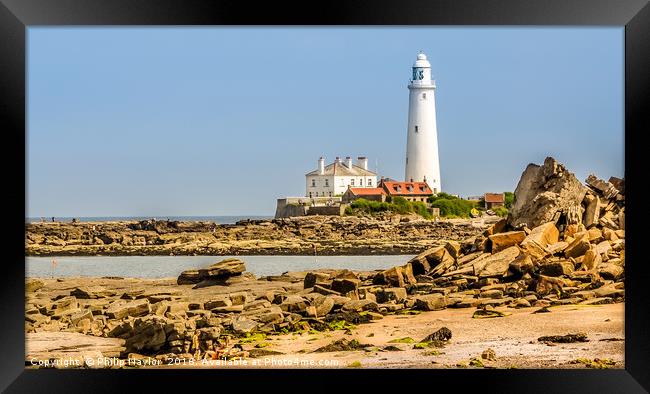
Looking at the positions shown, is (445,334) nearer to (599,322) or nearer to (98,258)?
(599,322)

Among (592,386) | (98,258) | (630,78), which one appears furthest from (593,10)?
(98,258)

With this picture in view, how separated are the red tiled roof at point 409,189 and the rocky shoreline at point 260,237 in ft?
2.58

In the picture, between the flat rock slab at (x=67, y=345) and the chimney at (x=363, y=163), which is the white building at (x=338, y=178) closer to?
the chimney at (x=363, y=163)

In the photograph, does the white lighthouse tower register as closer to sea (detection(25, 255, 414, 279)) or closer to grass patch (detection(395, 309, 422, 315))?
sea (detection(25, 255, 414, 279))

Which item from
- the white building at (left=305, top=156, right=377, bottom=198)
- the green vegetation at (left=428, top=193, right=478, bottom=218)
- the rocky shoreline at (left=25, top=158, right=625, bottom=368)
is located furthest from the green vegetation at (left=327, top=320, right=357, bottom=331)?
the green vegetation at (left=428, top=193, right=478, bottom=218)

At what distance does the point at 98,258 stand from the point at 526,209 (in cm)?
1220

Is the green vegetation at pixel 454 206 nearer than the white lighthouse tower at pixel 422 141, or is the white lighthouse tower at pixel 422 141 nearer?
the green vegetation at pixel 454 206

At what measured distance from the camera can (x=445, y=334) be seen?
8.24 metres

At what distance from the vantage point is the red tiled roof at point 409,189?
22156 millimetres

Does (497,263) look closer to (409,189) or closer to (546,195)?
(546,195)

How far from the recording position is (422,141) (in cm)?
2438

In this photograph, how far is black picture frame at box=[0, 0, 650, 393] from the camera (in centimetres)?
595

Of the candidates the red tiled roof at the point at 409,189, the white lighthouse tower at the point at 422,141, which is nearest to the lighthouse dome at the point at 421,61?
the white lighthouse tower at the point at 422,141

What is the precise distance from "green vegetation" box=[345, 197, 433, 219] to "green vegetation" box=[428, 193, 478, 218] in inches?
→ 15.6
